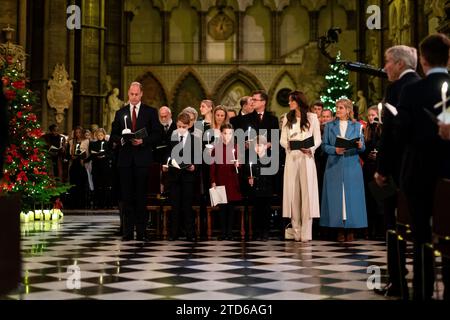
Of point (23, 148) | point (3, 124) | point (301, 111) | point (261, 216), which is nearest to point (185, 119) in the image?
point (301, 111)

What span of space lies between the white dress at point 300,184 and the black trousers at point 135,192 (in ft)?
6.38

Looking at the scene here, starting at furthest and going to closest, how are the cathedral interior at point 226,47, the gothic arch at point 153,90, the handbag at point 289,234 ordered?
the gothic arch at point 153,90 < the cathedral interior at point 226,47 < the handbag at point 289,234

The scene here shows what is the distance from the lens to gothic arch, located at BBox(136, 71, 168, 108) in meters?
35.3

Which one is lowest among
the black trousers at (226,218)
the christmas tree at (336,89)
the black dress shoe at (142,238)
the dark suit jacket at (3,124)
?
the black dress shoe at (142,238)

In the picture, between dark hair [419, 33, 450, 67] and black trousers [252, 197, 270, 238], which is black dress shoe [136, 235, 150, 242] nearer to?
black trousers [252, 197, 270, 238]

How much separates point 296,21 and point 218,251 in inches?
1108

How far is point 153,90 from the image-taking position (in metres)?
35.4

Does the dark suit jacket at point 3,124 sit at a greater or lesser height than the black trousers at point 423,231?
greater

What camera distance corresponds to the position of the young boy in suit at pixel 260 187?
34.6 ft

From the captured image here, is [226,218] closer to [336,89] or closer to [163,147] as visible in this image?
[163,147]

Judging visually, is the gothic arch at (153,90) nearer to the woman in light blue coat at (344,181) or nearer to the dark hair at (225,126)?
the dark hair at (225,126)

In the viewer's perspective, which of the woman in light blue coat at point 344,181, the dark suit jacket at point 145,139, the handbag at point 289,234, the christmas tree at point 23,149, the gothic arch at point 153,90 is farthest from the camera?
the gothic arch at point 153,90

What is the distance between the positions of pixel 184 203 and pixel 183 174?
41 cm

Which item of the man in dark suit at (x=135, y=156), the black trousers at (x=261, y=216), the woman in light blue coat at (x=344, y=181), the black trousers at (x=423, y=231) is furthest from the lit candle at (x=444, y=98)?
the black trousers at (x=261, y=216)
